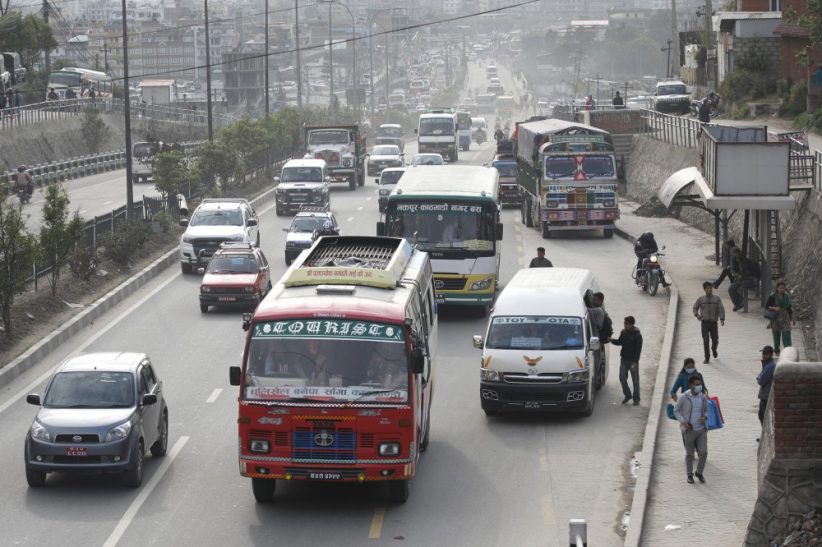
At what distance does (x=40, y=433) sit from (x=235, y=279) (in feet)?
49.1

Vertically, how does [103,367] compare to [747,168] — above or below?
below

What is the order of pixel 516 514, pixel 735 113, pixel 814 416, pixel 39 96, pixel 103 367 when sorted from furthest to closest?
pixel 39 96, pixel 735 113, pixel 103 367, pixel 516 514, pixel 814 416

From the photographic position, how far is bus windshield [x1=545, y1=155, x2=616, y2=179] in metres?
44.3

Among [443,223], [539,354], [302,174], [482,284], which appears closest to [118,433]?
[539,354]

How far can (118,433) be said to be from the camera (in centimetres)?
1770

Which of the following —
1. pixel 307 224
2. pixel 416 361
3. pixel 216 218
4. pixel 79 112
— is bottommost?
pixel 307 224

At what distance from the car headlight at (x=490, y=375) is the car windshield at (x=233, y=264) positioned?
12.0 metres

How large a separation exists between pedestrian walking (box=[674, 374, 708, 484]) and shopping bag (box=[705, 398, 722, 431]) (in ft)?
0.20

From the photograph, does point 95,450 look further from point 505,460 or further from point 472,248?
point 472,248

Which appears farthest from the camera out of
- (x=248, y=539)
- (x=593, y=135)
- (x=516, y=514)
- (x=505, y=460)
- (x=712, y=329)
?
(x=593, y=135)

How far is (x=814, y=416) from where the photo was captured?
14055mm

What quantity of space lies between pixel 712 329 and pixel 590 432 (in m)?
5.57

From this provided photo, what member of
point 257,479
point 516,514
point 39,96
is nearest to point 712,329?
point 516,514

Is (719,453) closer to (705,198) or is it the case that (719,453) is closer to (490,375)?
(490,375)
